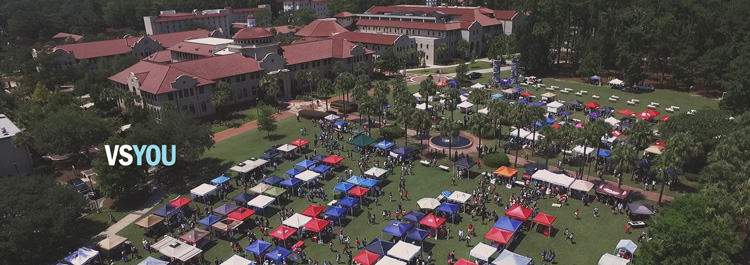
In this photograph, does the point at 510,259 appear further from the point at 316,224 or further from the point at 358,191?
the point at 358,191

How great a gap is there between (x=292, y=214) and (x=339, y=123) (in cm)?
2686

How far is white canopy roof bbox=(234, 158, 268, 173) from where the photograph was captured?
187 feet

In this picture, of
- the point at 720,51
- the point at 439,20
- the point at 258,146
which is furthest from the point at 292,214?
the point at 439,20

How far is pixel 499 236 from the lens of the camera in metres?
41.0

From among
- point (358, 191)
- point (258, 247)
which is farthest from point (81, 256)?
point (358, 191)

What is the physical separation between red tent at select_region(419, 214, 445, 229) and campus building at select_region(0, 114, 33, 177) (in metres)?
51.1

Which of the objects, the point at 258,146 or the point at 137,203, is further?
the point at 258,146

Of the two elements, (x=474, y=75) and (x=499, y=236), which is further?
(x=474, y=75)

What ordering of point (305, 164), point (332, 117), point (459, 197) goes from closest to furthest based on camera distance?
point (459, 197), point (305, 164), point (332, 117)

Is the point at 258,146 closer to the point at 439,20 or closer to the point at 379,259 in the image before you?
the point at 379,259

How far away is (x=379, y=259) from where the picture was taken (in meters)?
39.2

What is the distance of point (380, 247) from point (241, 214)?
15036 mm

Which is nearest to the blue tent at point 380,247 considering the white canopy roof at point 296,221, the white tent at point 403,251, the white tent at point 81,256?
the white tent at point 403,251

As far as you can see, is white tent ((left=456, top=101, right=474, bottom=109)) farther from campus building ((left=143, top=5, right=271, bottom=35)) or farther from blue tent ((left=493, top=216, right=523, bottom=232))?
campus building ((left=143, top=5, right=271, bottom=35))
